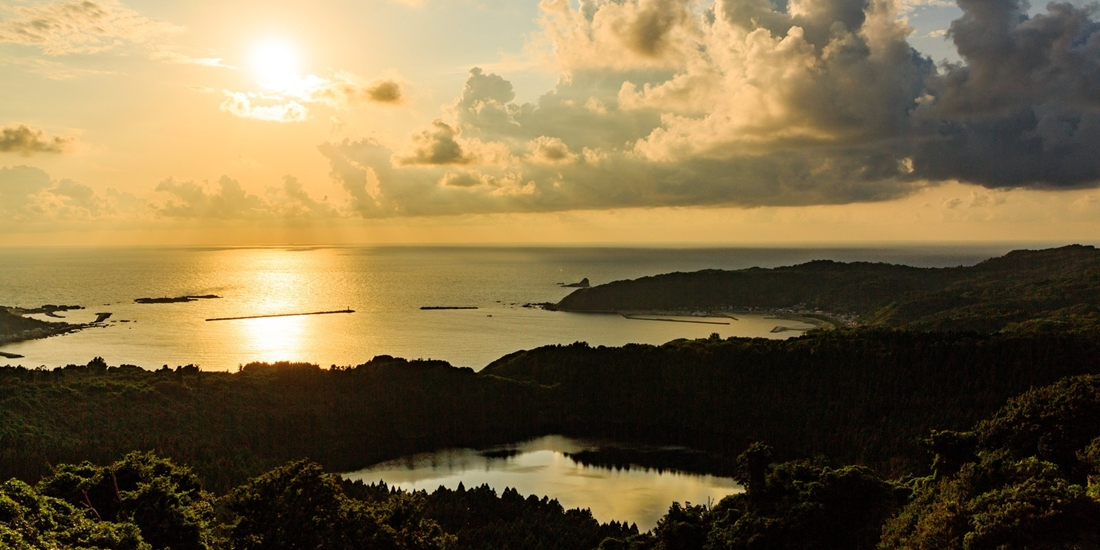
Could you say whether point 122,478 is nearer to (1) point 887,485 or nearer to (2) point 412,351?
(1) point 887,485

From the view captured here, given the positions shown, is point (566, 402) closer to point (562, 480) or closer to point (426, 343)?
point (562, 480)

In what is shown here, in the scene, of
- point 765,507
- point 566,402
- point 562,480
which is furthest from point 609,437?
point 765,507

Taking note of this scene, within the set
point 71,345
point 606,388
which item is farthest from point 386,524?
point 71,345

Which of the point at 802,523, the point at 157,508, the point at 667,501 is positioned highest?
the point at 157,508

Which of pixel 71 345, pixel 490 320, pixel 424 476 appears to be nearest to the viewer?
pixel 424 476

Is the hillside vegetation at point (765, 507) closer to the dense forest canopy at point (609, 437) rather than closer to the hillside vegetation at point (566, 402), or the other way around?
the dense forest canopy at point (609, 437)

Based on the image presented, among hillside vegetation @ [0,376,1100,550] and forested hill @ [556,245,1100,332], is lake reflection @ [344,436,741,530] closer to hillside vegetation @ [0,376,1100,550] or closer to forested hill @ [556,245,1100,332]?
hillside vegetation @ [0,376,1100,550]

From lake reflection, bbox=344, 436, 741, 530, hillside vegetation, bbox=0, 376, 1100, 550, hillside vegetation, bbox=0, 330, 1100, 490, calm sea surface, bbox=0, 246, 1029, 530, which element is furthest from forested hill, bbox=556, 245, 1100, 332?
hillside vegetation, bbox=0, 376, 1100, 550

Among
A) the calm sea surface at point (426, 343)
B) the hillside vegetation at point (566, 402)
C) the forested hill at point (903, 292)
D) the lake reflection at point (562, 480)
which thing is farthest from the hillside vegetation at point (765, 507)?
the forested hill at point (903, 292)
